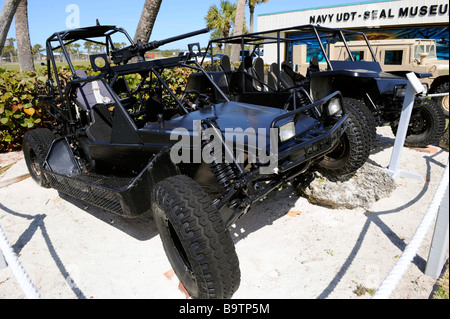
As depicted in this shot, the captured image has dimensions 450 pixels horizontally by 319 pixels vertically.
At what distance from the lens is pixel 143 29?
7.42 meters

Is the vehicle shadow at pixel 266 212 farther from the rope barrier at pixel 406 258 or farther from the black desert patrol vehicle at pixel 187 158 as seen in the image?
the rope barrier at pixel 406 258

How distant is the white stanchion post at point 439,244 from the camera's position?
7.28 ft

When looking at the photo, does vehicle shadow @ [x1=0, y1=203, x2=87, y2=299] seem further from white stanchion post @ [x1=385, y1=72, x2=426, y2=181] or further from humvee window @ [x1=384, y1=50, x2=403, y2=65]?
humvee window @ [x1=384, y1=50, x2=403, y2=65]

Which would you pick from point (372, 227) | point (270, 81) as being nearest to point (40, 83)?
point (270, 81)

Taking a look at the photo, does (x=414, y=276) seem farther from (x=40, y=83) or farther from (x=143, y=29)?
(x=143, y=29)

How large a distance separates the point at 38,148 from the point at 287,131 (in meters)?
3.27

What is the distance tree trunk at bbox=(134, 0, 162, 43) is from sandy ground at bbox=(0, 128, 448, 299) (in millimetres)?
4622

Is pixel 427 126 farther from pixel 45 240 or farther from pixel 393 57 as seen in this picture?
pixel 45 240

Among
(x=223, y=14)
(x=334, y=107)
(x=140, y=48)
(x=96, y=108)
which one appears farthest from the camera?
(x=223, y=14)

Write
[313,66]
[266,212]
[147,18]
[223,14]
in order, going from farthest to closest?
[223,14] < [147,18] < [313,66] < [266,212]

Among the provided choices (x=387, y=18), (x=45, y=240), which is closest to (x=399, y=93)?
(x=45, y=240)

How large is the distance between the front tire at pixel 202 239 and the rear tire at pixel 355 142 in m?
2.28

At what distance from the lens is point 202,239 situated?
205cm

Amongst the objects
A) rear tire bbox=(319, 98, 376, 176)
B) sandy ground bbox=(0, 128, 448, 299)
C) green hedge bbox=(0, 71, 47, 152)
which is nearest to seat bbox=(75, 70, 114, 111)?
sandy ground bbox=(0, 128, 448, 299)
